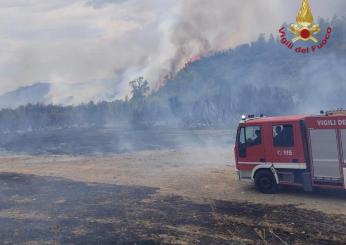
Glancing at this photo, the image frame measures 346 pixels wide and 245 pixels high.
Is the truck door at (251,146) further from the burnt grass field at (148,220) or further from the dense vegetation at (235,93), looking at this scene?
the dense vegetation at (235,93)

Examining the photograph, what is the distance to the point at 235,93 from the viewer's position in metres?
69.8

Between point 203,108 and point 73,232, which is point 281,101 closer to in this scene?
point 203,108

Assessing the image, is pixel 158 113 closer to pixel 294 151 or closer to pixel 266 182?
pixel 266 182

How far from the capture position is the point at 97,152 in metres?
31.6

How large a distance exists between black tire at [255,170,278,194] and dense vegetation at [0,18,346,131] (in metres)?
40.9

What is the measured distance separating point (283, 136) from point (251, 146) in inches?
53.5

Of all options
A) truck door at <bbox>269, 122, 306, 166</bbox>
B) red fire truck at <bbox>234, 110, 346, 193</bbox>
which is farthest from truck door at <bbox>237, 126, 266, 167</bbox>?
truck door at <bbox>269, 122, 306, 166</bbox>

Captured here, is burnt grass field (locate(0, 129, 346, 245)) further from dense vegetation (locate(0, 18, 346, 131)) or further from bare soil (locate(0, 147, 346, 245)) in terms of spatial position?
dense vegetation (locate(0, 18, 346, 131))

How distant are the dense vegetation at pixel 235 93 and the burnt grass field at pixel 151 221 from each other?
42.4 m

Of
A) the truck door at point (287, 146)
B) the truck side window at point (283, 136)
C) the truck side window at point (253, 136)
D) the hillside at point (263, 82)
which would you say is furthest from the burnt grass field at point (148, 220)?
the hillside at point (263, 82)

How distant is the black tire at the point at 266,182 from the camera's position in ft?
47.4

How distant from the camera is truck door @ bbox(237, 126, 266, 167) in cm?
1456

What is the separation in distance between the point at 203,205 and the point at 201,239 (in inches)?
135

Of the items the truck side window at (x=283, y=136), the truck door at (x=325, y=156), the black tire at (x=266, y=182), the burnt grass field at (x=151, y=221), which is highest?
the truck side window at (x=283, y=136)
